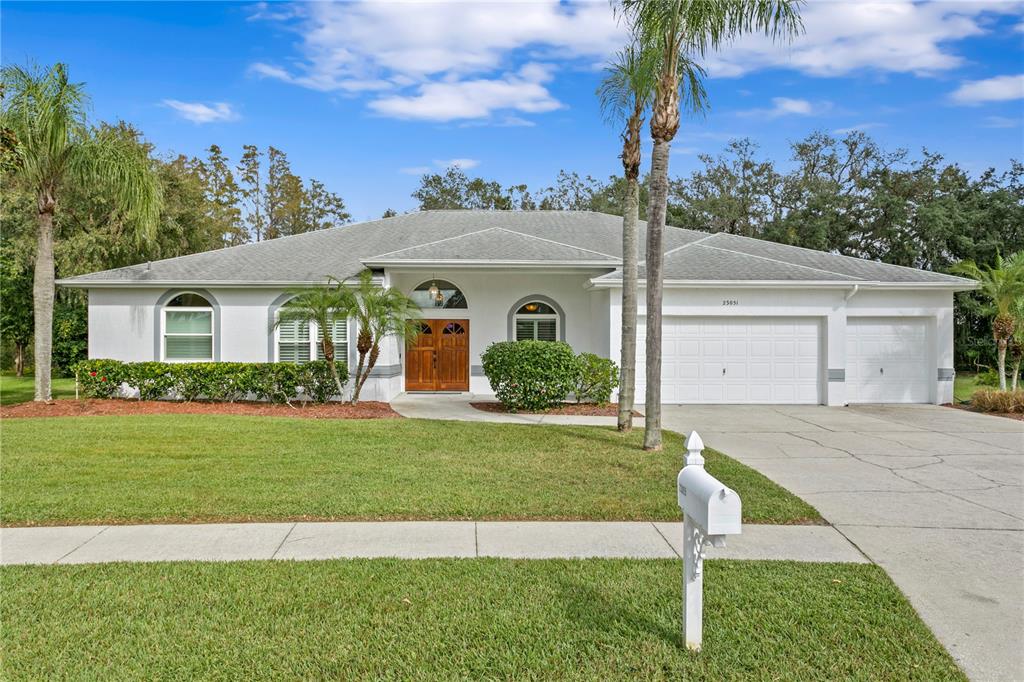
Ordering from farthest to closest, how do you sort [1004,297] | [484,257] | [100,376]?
[484,257] < [1004,297] < [100,376]

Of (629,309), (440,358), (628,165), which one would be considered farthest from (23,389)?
(628,165)

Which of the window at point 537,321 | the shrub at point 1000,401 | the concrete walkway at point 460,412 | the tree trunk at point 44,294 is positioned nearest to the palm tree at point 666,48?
the concrete walkway at point 460,412

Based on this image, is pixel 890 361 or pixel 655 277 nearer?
pixel 655 277

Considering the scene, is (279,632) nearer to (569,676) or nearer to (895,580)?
(569,676)

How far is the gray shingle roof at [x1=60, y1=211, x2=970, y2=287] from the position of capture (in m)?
15.1

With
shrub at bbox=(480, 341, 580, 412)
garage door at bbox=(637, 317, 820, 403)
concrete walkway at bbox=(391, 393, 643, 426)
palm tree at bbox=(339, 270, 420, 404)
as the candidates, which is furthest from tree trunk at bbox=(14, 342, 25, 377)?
garage door at bbox=(637, 317, 820, 403)

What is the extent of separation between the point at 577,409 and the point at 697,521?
10274 mm

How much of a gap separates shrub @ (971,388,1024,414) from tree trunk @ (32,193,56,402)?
791 inches

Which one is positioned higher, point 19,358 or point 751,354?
point 751,354

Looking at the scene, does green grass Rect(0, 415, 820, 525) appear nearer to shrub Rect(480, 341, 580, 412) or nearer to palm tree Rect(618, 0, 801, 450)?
palm tree Rect(618, 0, 801, 450)

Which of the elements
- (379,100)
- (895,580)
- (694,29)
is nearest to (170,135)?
(379,100)

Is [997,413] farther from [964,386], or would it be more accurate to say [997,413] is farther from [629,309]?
[629,309]

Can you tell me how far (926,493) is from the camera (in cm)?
691

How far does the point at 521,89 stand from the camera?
20.6 metres
